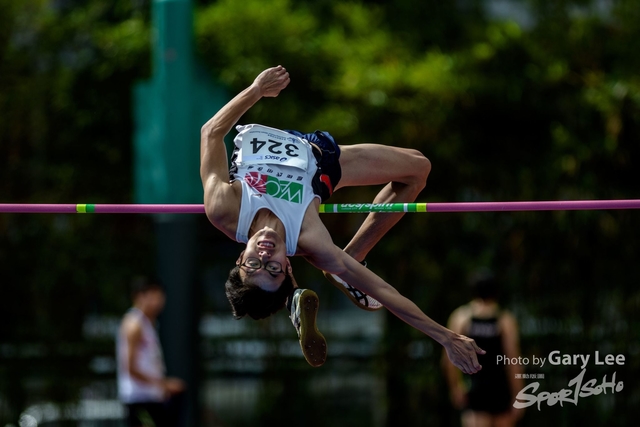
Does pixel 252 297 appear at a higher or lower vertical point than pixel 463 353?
higher

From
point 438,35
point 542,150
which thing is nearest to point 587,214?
point 542,150

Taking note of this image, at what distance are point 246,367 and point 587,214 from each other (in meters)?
3.20

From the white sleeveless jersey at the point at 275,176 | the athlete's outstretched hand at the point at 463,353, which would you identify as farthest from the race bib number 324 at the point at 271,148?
the athlete's outstretched hand at the point at 463,353

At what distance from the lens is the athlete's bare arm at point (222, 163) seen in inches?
198

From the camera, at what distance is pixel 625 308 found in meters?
8.79

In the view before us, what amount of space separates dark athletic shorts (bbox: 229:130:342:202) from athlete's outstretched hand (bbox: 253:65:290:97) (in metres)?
0.30

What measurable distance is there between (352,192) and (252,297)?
3891 millimetres

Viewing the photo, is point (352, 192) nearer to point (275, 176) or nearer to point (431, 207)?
point (431, 207)

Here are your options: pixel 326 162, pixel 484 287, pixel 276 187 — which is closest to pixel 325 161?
pixel 326 162

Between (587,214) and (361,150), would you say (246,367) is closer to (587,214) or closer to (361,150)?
(587,214)

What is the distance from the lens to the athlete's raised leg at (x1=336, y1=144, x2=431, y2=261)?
18.3ft

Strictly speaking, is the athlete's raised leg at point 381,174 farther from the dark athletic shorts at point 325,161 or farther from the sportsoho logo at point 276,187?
the sportsoho logo at point 276,187

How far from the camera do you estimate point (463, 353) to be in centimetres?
466

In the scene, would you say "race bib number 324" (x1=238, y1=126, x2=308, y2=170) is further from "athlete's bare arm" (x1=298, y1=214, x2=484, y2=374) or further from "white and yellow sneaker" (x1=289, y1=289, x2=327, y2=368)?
"white and yellow sneaker" (x1=289, y1=289, x2=327, y2=368)
